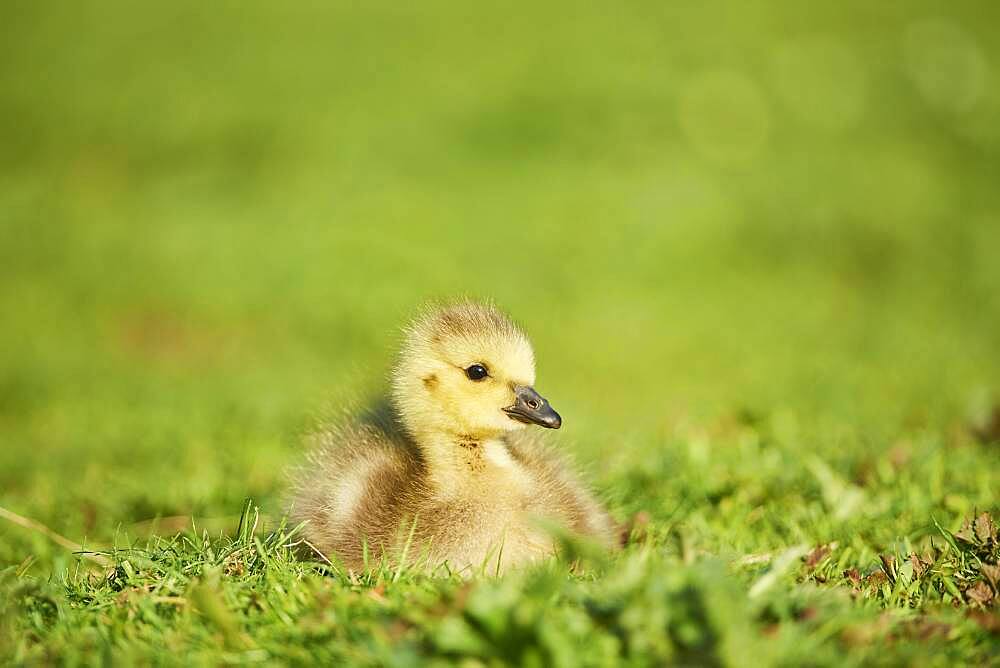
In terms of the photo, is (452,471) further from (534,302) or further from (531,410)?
(534,302)

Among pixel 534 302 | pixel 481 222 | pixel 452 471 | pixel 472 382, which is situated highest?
pixel 481 222

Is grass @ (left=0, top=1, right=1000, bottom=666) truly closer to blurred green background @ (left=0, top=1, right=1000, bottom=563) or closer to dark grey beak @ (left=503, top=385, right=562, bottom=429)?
A: blurred green background @ (left=0, top=1, right=1000, bottom=563)

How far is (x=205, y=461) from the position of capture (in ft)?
19.1

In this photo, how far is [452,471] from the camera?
143 inches

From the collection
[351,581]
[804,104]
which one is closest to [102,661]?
[351,581]

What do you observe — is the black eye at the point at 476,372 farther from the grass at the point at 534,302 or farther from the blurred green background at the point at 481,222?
the grass at the point at 534,302

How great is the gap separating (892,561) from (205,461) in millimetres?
3777

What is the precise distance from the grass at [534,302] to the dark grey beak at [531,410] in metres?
0.53

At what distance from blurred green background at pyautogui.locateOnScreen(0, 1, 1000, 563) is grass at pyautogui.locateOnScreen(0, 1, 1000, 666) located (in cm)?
6

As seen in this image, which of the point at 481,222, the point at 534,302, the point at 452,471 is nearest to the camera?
the point at 452,471

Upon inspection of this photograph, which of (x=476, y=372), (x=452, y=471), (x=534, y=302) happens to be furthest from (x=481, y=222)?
(x=452, y=471)

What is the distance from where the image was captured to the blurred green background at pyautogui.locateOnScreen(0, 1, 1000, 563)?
273 inches

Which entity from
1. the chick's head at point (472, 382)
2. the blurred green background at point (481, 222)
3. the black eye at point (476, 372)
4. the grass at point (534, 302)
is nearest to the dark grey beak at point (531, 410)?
the chick's head at point (472, 382)

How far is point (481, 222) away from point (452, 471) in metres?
8.82
